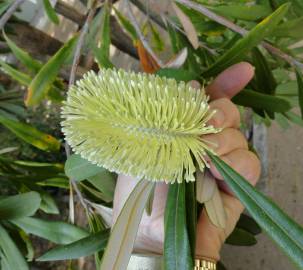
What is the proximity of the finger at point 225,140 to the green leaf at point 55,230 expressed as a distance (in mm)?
373

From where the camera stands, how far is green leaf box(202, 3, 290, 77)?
0.45m

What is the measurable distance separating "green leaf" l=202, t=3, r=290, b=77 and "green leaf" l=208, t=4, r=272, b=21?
14cm

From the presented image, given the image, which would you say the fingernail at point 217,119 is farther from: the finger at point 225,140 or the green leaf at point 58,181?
the green leaf at point 58,181

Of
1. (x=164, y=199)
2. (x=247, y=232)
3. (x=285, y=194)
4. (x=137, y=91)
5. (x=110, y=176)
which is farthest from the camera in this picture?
(x=285, y=194)

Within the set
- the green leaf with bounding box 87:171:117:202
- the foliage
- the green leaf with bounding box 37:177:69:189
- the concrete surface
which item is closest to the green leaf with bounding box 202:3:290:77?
the foliage

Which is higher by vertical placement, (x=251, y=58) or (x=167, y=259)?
(x=251, y=58)

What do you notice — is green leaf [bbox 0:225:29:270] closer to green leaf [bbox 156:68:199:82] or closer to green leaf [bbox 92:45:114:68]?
green leaf [bbox 92:45:114:68]

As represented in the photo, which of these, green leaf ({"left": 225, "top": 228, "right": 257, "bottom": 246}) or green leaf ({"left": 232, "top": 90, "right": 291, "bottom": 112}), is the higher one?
green leaf ({"left": 232, "top": 90, "right": 291, "bottom": 112})

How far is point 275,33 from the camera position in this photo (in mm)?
536

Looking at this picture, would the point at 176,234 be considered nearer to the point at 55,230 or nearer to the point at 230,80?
the point at 230,80

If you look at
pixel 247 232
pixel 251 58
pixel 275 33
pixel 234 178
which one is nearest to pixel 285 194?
pixel 247 232

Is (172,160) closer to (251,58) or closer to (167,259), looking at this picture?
(167,259)

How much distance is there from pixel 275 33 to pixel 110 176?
0.31 m

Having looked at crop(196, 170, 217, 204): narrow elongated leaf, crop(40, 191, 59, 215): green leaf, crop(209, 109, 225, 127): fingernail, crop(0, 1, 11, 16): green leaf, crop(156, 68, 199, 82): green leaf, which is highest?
crop(0, 1, 11, 16): green leaf
